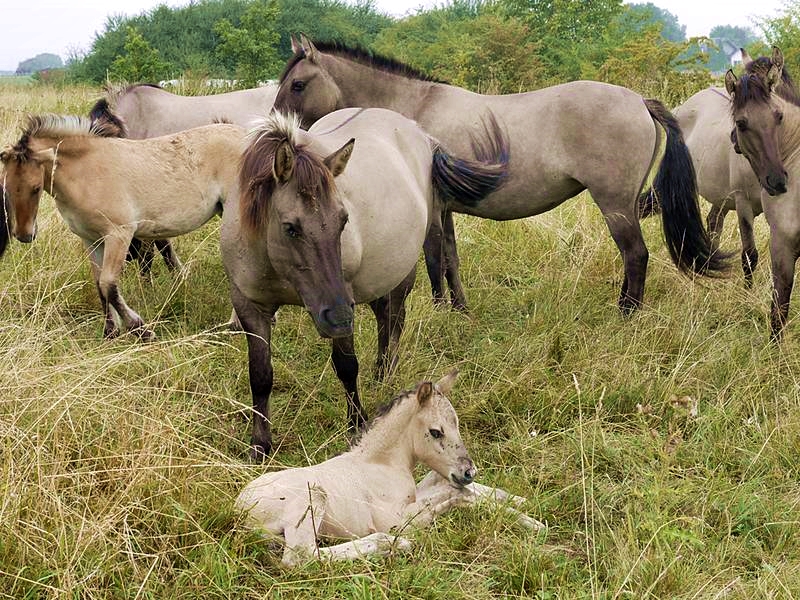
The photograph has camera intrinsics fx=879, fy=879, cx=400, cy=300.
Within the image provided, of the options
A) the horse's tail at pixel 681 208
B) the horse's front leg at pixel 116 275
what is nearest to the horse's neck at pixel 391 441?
the horse's front leg at pixel 116 275

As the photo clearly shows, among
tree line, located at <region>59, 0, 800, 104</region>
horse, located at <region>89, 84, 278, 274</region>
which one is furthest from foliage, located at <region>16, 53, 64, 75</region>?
horse, located at <region>89, 84, 278, 274</region>

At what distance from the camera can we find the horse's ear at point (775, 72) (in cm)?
557

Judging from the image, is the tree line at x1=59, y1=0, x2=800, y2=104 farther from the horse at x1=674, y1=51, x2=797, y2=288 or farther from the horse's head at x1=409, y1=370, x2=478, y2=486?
the horse's head at x1=409, y1=370, x2=478, y2=486

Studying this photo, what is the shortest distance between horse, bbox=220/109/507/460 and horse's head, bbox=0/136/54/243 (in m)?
1.75

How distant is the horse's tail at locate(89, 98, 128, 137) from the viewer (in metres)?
6.72

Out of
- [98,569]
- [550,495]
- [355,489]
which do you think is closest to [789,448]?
[550,495]

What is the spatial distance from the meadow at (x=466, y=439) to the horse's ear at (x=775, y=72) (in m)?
1.44

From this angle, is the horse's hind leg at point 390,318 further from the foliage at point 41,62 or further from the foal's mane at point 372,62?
the foliage at point 41,62

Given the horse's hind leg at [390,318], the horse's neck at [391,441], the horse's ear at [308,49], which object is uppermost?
the horse's ear at [308,49]

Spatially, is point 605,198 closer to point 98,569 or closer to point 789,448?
point 789,448

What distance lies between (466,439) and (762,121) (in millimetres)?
2895

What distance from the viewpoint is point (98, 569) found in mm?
2865

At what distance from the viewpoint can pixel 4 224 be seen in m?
5.79

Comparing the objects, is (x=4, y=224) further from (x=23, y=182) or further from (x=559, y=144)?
(x=559, y=144)
